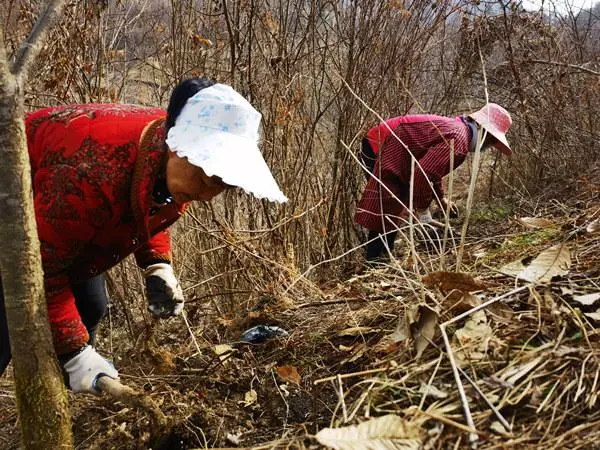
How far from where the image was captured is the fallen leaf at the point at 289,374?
1.71 m

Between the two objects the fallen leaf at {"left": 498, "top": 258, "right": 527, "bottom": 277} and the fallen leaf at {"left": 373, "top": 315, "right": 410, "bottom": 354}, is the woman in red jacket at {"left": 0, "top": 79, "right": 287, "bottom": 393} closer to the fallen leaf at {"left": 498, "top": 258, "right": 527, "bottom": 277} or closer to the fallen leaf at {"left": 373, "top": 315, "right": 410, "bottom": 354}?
the fallen leaf at {"left": 373, "top": 315, "right": 410, "bottom": 354}

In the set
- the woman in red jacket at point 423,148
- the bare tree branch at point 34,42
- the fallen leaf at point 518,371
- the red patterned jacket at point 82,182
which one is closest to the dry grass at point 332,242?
the fallen leaf at point 518,371

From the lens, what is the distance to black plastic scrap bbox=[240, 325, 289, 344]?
209 cm

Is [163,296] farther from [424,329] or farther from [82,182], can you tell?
[424,329]

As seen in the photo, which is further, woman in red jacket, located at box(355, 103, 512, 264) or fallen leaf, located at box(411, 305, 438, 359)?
woman in red jacket, located at box(355, 103, 512, 264)

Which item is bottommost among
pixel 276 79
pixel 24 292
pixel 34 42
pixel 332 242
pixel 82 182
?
pixel 332 242

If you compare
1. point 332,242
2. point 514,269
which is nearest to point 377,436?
point 514,269

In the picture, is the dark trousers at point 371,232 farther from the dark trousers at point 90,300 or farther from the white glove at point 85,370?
the white glove at point 85,370

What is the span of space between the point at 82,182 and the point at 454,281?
1.03m

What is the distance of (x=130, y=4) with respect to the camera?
356 centimetres

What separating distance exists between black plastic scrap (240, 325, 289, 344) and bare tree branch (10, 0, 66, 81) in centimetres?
127

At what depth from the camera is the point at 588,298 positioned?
131cm

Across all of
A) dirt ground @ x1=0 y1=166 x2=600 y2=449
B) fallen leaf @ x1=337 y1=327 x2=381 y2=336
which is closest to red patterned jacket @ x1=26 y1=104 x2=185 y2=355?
dirt ground @ x1=0 y1=166 x2=600 y2=449

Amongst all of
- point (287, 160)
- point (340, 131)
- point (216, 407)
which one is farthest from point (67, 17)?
point (216, 407)
